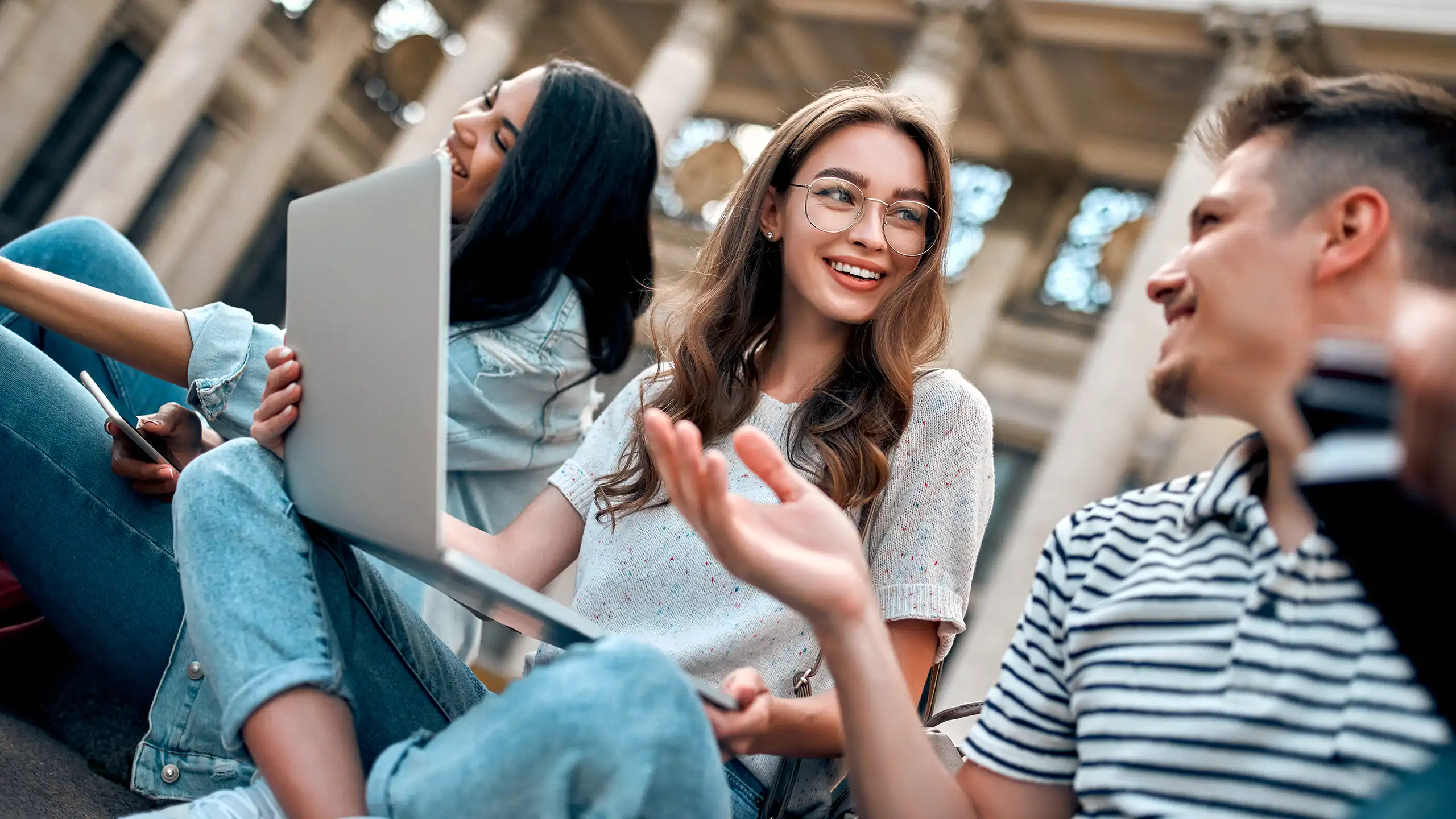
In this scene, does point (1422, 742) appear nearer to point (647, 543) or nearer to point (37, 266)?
point (647, 543)

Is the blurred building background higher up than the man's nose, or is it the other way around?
the blurred building background

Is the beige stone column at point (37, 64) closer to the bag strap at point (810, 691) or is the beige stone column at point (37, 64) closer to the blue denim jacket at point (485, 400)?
the blue denim jacket at point (485, 400)

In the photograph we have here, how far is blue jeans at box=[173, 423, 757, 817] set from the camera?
125cm

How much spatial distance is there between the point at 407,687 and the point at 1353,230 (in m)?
1.35

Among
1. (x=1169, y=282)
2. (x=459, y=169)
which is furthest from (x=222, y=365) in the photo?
(x=1169, y=282)

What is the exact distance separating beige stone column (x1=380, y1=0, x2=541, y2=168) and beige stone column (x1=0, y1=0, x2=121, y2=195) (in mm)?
3269

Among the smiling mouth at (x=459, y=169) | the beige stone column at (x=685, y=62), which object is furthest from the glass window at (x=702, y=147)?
the smiling mouth at (x=459, y=169)

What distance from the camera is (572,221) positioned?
293cm

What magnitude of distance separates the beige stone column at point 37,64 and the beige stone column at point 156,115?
1151 millimetres

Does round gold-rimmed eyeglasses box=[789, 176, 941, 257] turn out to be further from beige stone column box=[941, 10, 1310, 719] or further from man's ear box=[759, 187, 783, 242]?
beige stone column box=[941, 10, 1310, 719]

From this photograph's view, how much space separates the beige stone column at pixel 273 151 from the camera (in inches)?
586

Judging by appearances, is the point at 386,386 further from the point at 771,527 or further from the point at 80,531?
the point at 80,531

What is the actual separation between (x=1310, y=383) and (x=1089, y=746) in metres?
0.60

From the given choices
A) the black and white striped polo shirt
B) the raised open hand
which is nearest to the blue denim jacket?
the raised open hand
